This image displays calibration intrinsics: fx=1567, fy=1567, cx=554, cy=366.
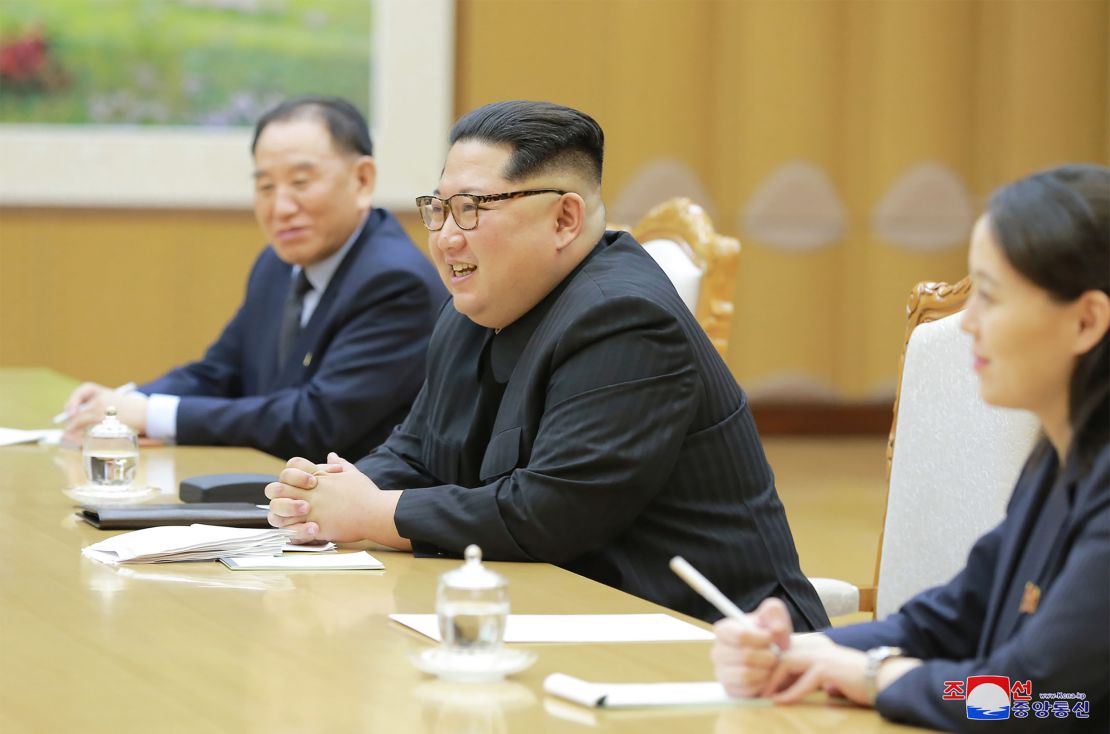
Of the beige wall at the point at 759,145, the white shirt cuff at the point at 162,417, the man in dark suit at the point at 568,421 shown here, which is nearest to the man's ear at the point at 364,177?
the white shirt cuff at the point at 162,417

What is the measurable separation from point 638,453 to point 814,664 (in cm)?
68

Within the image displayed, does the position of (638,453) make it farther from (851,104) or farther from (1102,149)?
(1102,149)

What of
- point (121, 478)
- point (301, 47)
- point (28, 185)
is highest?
point (301, 47)

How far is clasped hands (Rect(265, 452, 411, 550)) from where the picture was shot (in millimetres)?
2135

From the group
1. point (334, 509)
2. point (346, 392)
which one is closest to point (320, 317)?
point (346, 392)

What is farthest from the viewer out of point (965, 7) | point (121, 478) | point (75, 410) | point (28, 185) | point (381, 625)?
point (965, 7)

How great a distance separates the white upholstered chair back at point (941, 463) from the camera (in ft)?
7.09

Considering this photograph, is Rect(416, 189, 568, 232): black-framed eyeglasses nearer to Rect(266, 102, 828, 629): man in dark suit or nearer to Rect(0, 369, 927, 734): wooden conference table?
Rect(266, 102, 828, 629): man in dark suit

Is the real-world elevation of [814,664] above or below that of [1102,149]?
below

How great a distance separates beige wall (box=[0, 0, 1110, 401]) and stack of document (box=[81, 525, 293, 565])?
163 inches

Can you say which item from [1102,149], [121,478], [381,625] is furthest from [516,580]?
Answer: [1102,149]

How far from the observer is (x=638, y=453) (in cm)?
208

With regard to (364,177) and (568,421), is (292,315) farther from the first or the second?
(568,421)

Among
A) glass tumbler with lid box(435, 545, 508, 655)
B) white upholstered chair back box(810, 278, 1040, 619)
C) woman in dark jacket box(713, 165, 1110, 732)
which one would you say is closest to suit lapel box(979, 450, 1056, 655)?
woman in dark jacket box(713, 165, 1110, 732)
